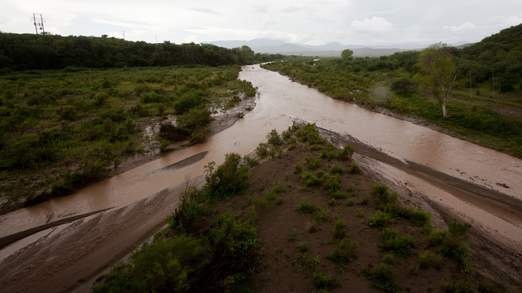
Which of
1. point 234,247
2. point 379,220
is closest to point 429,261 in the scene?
point 379,220

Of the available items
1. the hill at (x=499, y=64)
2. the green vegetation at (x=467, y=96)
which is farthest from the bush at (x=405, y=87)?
the hill at (x=499, y=64)

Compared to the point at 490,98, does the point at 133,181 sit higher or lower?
lower

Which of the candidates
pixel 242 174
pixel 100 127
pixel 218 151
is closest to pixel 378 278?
pixel 242 174

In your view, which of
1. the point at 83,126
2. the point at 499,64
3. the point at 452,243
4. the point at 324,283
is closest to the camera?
the point at 324,283

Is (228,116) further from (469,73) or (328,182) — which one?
(469,73)

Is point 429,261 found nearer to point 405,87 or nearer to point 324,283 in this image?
point 324,283

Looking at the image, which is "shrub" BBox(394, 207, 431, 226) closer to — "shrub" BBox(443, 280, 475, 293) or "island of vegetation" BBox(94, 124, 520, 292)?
"island of vegetation" BBox(94, 124, 520, 292)
